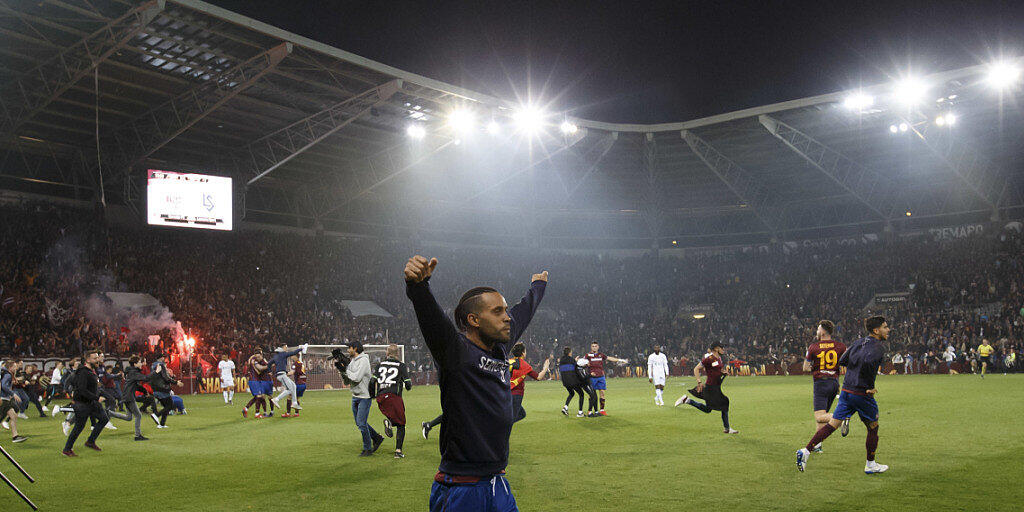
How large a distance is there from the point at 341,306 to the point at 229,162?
37.2ft

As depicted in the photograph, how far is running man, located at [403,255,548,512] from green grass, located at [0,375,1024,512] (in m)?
4.90

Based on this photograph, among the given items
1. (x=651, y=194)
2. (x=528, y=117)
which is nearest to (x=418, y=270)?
(x=528, y=117)

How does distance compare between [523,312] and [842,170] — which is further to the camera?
[842,170]

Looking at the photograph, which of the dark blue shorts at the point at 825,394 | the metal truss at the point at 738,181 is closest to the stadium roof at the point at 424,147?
the metal truss at the point at 738,181

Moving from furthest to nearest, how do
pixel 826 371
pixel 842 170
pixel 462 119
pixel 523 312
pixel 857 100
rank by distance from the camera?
pixel 842 170
pixel 462 119
pixel 857 100
pixel 826 371
pixel 523 312

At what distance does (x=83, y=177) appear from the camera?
1660 inches

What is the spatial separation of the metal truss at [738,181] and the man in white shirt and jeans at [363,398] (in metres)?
37.3

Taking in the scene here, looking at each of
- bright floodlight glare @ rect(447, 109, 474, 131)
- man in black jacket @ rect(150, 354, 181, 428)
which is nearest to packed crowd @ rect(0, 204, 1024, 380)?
bright floodlight glare @ rect(447, 109, 474, 131)

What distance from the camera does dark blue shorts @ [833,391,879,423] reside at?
10578 millimetres

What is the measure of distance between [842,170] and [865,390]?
4549 cm

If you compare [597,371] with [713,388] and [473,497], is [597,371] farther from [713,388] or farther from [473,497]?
[473,497]

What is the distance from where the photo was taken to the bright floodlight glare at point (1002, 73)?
3372cm

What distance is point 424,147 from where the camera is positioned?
44969 mm

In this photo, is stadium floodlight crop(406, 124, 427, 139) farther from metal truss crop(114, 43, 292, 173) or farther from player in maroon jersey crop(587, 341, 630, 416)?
player in maroon jersey crop(587, 341, 630, 416)
